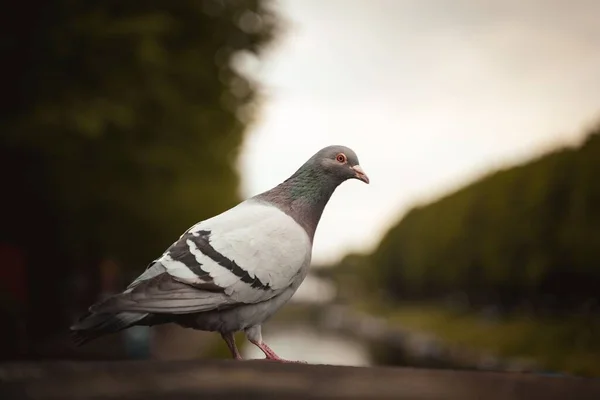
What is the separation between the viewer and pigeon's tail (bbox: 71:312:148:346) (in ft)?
9.91

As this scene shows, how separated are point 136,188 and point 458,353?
15.9 meters

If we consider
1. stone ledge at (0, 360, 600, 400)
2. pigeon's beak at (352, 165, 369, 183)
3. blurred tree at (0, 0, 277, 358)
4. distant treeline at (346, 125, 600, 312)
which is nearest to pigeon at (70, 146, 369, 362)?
pigeon's beak at (352, 165, 369, 183)

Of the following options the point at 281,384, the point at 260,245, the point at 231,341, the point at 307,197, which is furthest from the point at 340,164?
the point at 281,384

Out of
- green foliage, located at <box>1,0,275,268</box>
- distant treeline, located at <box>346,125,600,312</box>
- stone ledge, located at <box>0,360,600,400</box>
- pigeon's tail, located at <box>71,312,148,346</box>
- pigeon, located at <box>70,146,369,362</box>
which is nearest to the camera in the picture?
stone ledge, located at <box>0,360,600,400</box>

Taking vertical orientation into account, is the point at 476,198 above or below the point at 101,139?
above

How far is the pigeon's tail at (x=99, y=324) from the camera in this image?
3.02m

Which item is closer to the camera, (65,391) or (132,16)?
(65,391)

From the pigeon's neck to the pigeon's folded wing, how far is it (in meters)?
0.06

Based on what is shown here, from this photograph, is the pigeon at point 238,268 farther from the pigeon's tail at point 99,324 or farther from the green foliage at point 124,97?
Answer: the green foliage at point 124,97

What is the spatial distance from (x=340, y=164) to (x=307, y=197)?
24 cm

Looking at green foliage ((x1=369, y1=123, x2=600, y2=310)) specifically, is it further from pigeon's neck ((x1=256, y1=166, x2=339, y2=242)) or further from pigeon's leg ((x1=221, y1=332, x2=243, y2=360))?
pigeon's leg ((x1=221, y1=332, x2=243, y2=360))

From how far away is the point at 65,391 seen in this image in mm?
2895

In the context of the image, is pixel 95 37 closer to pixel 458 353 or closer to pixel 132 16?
pixel 132 16

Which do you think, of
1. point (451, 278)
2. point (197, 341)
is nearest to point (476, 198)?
point (451, 278)
